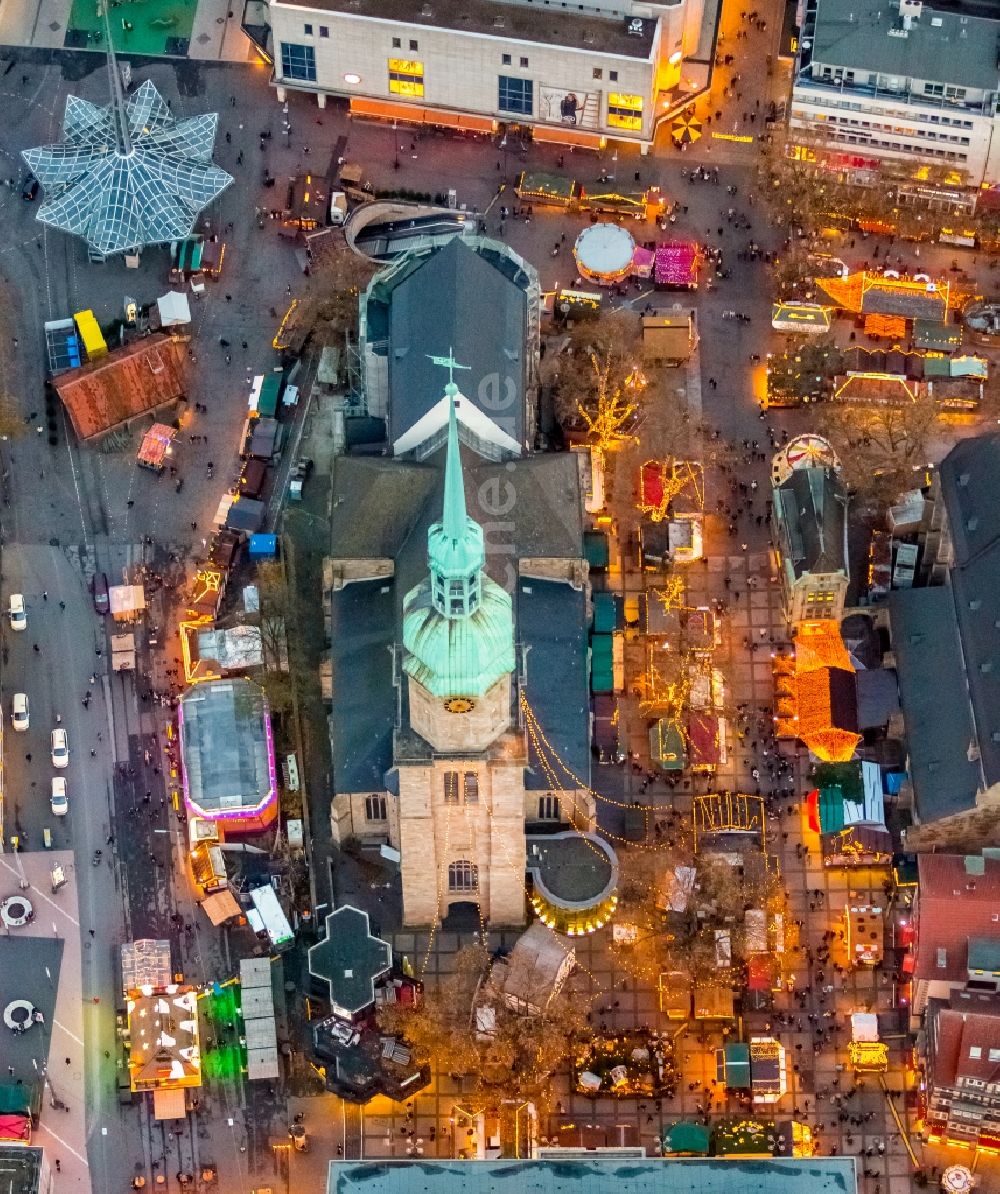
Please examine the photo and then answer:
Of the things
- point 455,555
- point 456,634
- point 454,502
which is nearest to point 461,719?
point 456,634

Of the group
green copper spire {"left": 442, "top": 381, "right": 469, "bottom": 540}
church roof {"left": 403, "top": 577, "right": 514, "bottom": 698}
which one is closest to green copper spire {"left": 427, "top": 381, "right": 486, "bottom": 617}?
green copper spire {"left": 442, "top": 381, "right": 469, "bottom": 540}

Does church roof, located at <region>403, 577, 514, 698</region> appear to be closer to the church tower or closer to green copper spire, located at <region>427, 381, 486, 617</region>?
the church tower

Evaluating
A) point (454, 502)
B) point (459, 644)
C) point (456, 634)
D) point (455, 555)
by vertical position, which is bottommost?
point (459, 644)

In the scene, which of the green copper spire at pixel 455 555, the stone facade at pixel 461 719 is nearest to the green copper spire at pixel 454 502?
the green copper spire at pixel 455 555

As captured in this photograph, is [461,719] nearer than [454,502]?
No

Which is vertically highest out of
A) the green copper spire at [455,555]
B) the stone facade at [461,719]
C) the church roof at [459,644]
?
the green copper spire at [455,555]

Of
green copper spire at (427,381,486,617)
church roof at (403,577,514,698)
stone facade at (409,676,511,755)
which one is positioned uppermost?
green copper spire at (427,381,486,617)

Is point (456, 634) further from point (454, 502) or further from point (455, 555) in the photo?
point (454, 502)

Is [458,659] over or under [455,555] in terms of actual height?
under

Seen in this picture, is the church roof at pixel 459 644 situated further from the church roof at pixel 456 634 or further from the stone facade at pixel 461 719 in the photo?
the stone facade at pixel 461 719

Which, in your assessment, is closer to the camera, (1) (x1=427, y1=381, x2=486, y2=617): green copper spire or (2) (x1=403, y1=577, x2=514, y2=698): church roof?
(1) (x1=427, y1=381, x2=486, y2=617): green copper spire
